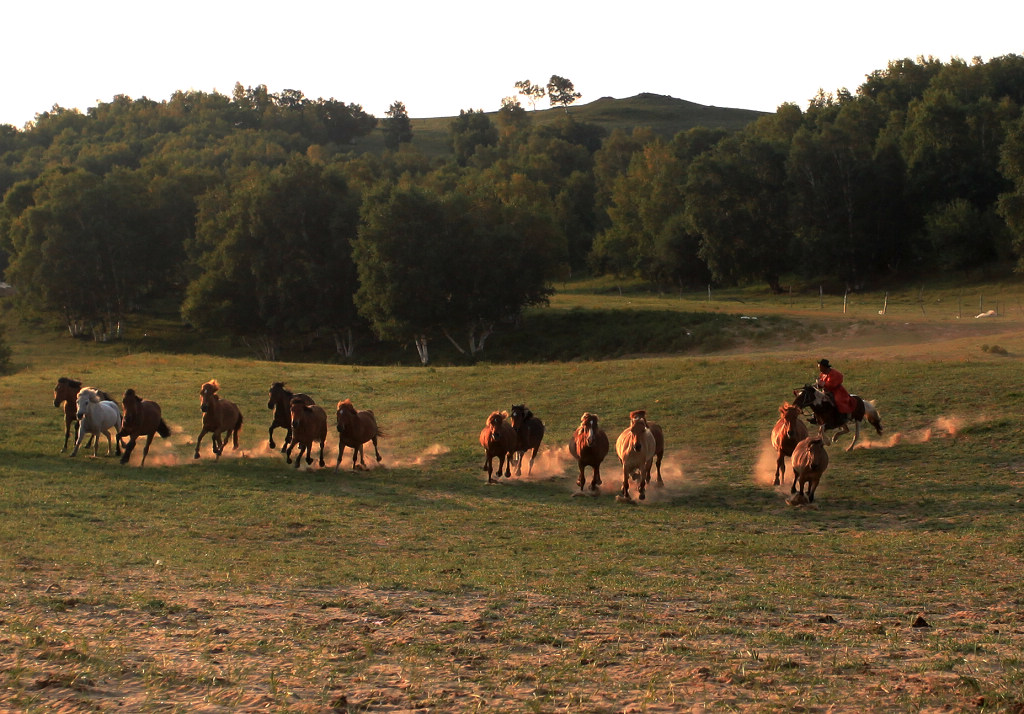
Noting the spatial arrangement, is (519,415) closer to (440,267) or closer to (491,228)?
(440,267)

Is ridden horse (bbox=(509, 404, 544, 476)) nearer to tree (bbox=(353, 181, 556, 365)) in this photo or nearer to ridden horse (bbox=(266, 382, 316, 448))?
ridden horse (bbox=(266, 382, 316, 448))


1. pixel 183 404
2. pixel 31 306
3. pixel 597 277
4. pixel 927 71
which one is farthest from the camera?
pixel 927 71

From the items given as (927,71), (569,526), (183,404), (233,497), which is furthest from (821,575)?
(927,71)

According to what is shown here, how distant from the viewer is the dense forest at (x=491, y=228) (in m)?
Result: 64.6

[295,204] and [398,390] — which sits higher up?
[295,204]

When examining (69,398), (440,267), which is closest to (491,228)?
(440,267)

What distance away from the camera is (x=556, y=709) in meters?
6.97

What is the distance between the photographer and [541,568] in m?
12.6

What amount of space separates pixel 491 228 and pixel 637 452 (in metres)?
50.0

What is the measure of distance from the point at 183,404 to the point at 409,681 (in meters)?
26.0

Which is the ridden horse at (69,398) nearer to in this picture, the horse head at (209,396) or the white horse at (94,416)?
the white horse at (94,416)

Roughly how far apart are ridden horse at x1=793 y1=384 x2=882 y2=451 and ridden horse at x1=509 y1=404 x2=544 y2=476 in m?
5.57

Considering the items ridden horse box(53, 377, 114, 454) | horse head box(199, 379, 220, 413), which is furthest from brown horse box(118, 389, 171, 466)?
ridden horse box(53, 377, 114, 454)

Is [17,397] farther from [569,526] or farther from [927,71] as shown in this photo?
[927,71]
